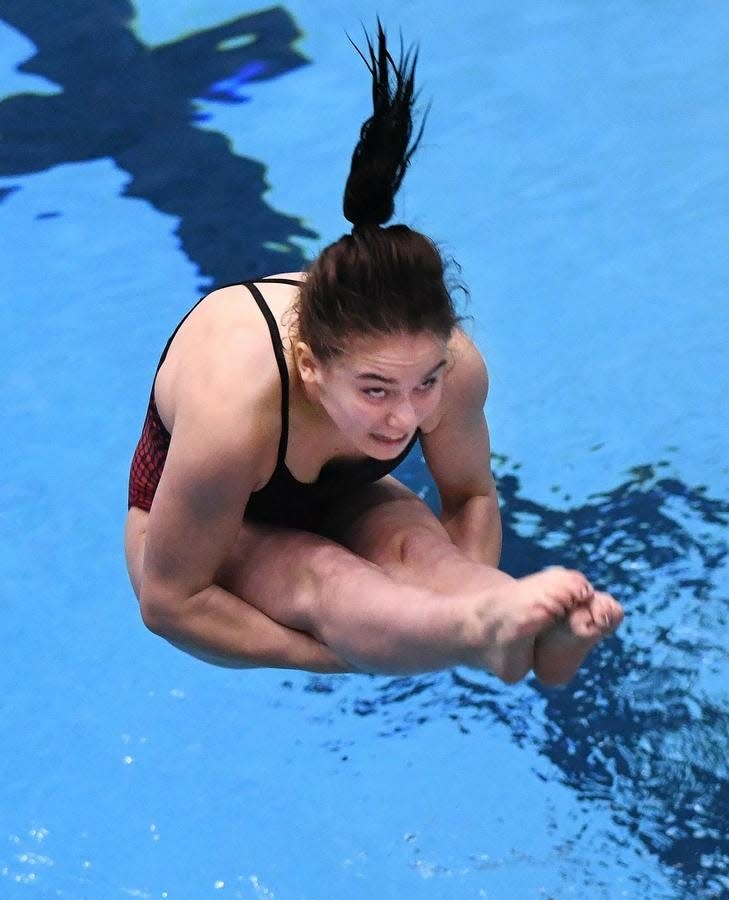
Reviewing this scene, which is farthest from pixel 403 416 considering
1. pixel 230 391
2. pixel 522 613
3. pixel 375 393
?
pixel 522 613

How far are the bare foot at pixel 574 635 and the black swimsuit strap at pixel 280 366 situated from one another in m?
0.55

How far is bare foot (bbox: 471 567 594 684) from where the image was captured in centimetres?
190

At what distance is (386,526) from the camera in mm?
2488

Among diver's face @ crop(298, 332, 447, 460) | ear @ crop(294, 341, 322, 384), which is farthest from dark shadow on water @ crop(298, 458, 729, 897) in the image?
ear @ crop(294, 341, 322, 384)

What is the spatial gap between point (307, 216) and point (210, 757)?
2115 millimetres

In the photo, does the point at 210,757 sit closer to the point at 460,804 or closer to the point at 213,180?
the point at 460,804

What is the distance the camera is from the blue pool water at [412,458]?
323 cm

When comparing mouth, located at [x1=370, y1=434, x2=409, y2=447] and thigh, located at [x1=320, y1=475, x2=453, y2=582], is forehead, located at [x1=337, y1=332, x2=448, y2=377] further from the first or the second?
thigh, located at [x1=320, y1=475, x2=453, y2=582]

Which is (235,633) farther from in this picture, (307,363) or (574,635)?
(574,635)

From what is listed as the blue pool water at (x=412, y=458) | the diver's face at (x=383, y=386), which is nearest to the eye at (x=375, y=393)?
the diver's face at (x=383, y=386)

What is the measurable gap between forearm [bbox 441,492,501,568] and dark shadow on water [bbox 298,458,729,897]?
0.85 meters

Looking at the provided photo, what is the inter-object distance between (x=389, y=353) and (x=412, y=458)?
201 cm

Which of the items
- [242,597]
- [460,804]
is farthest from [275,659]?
[460,804]

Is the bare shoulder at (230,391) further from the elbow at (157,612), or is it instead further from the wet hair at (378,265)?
the elbow at (157,612)
